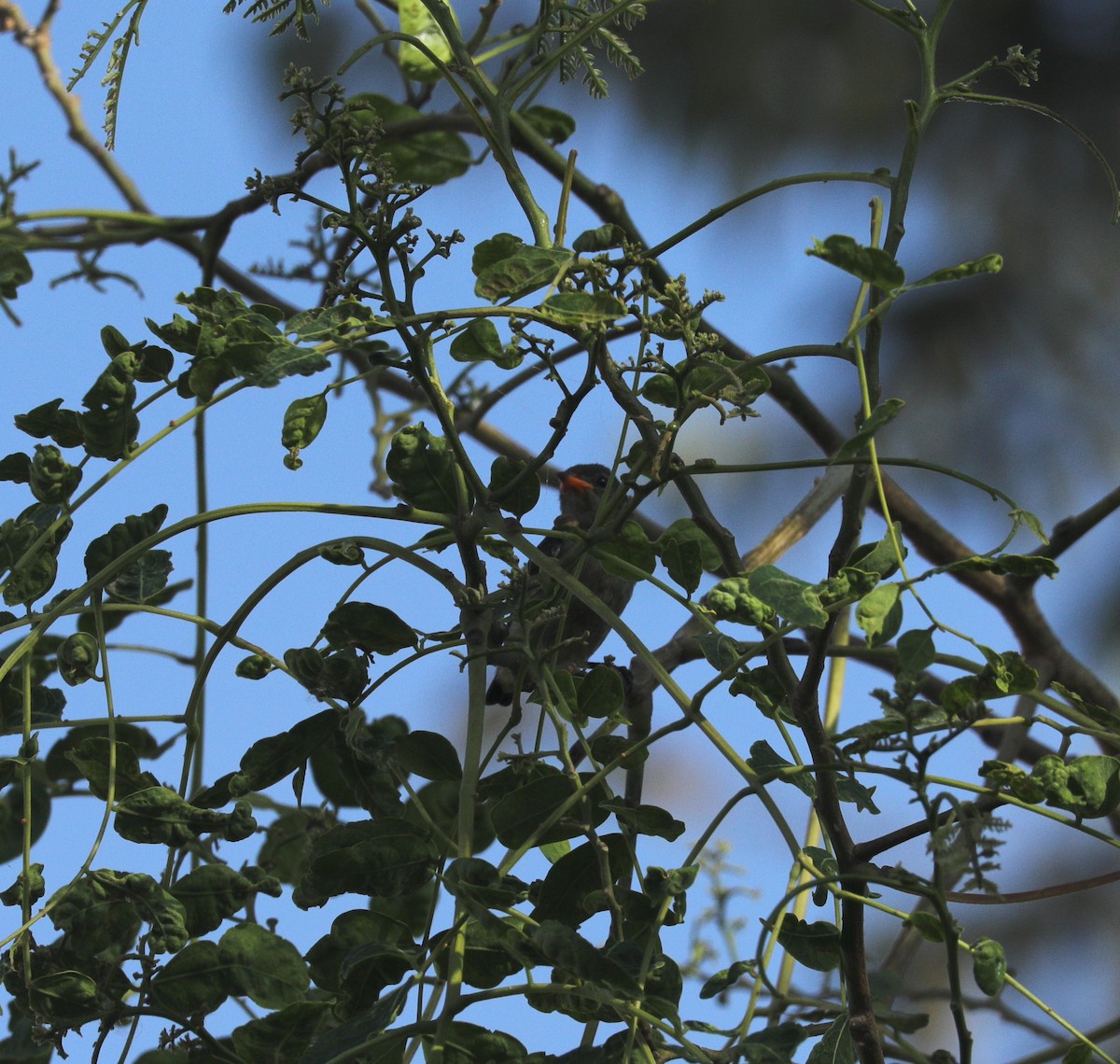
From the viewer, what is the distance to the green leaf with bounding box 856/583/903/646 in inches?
38.0

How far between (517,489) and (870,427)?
463mm

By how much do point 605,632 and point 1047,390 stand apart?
409 cm

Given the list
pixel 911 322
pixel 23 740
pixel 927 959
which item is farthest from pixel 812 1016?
pixel 911 322

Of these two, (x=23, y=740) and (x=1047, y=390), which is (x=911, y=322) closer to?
(x=1047, y=390)

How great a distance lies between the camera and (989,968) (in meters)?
0.96

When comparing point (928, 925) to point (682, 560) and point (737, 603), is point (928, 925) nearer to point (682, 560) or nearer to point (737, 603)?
point (737, 603)

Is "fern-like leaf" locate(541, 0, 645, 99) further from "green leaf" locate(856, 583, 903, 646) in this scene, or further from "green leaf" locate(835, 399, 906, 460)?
"green leaf" locate(856, 583, 903, 646)

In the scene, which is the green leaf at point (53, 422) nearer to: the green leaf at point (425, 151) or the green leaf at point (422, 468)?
the green leaf at point (422, 468)

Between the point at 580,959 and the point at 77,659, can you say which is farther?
the point at 77,659

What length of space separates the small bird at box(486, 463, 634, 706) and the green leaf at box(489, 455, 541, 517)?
0.05m

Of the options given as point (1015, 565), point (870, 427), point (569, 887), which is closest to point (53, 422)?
point (569, 887)

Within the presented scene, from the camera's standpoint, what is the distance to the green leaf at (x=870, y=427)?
3.18 ft

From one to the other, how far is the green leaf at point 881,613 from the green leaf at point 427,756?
0.53 m

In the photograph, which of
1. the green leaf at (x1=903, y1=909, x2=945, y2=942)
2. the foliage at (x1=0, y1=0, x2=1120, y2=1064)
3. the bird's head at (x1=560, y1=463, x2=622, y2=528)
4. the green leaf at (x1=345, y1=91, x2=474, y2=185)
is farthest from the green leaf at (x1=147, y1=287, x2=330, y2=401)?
the bird's head at (x1=560, y1=463, x2=622, y2=528)
